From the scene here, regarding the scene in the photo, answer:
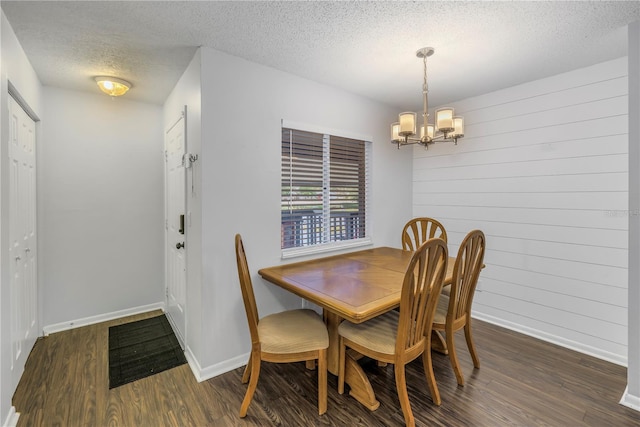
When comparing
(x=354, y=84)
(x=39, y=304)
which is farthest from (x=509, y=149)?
(x=39, y=304)

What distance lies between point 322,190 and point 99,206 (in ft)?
7.72

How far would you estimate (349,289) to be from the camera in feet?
6.27

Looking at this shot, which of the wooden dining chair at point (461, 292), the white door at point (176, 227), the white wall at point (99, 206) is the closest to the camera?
the wooden dining chair at point (461, 292)

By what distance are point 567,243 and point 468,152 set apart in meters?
1.30

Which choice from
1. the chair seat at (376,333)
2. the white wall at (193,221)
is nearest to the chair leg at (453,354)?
the chair seat at (376,333)

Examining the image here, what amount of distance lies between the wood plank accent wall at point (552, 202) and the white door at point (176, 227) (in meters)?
2.91

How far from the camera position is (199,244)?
2.15m

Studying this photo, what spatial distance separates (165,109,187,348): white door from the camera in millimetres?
2572

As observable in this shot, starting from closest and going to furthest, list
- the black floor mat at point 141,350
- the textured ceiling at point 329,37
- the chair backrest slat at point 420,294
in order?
the chair backrest slat at point 420,294 < the textured ceiling at point 329,37 < the black floor mat at point 141,350

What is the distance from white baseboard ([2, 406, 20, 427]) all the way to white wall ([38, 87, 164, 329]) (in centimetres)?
139

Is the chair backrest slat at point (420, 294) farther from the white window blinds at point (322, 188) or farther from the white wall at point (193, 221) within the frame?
the white wall at point (193, 221)

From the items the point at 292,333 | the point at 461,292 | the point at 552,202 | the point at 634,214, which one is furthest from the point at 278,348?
the point at 552,202

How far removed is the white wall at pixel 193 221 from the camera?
7.06 ft

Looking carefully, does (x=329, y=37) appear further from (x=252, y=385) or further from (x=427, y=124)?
(x=252, y=385)
